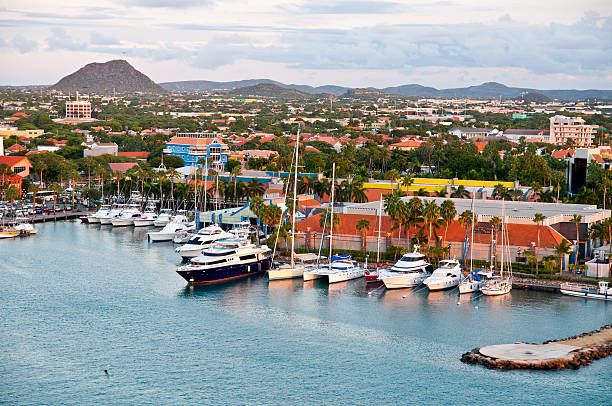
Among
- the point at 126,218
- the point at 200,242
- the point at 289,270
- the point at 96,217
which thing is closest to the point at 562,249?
the point at 289,270

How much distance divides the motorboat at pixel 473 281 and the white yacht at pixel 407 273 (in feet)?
7.45

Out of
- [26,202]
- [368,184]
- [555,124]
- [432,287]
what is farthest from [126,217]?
[555,124]

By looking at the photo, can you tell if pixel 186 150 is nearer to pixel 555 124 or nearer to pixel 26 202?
pixel 26 202

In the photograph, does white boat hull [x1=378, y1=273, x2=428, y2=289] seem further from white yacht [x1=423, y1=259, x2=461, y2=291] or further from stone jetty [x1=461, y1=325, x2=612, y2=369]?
stone jetty [x1=461, y1=325, x2=612, y2=369]

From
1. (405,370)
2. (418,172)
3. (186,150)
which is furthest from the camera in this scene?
(186,150)

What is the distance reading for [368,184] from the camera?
72.9 m

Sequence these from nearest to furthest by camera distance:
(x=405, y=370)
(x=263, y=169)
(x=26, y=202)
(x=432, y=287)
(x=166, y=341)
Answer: (x=405, y=370)
(x=166, y=341)
(x=432, y=287)
(x=26, y=202)
(x=263, y=169)

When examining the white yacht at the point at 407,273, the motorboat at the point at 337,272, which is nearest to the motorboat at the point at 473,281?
the white yacht at the point at 407,273

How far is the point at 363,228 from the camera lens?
5294cm

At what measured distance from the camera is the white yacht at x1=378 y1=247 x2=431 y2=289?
1837 inches

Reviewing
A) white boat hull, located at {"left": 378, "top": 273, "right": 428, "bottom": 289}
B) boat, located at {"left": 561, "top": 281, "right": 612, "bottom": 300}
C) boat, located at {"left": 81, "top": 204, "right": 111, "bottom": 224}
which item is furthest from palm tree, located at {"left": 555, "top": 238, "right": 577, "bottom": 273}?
boat, located at {"left": 81, "top": 204, "right": 111, "bottom": 224}

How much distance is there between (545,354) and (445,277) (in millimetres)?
12313

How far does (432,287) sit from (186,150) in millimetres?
66752

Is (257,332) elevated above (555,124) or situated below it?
below
